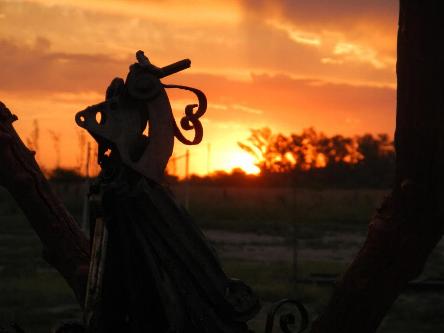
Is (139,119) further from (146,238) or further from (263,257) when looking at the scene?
(263,257)

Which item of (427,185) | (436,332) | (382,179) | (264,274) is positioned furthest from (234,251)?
(382,179)

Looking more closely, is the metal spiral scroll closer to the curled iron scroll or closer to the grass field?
the curled iron scroll

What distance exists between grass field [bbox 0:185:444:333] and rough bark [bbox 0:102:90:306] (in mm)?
3746

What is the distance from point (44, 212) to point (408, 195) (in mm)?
1813

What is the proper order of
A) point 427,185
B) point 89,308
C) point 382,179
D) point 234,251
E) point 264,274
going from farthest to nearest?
1. point 382,179
2. point 234,251
3. point 264,274
4. point 427,185
5. point 89,308

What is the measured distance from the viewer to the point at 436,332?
830 centimetres

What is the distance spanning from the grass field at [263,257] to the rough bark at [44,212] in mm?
3746

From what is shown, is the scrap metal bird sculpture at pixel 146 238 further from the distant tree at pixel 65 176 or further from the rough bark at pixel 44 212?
the distant tree at pixel 65 176

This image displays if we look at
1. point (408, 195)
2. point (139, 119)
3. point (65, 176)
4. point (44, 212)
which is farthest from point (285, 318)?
point (65, 176)

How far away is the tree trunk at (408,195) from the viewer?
2.74m

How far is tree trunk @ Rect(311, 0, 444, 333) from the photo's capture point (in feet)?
9.00

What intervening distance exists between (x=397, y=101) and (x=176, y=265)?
3.27ft

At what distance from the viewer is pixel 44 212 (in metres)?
3.78

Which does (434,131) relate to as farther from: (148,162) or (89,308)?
(89,308)
